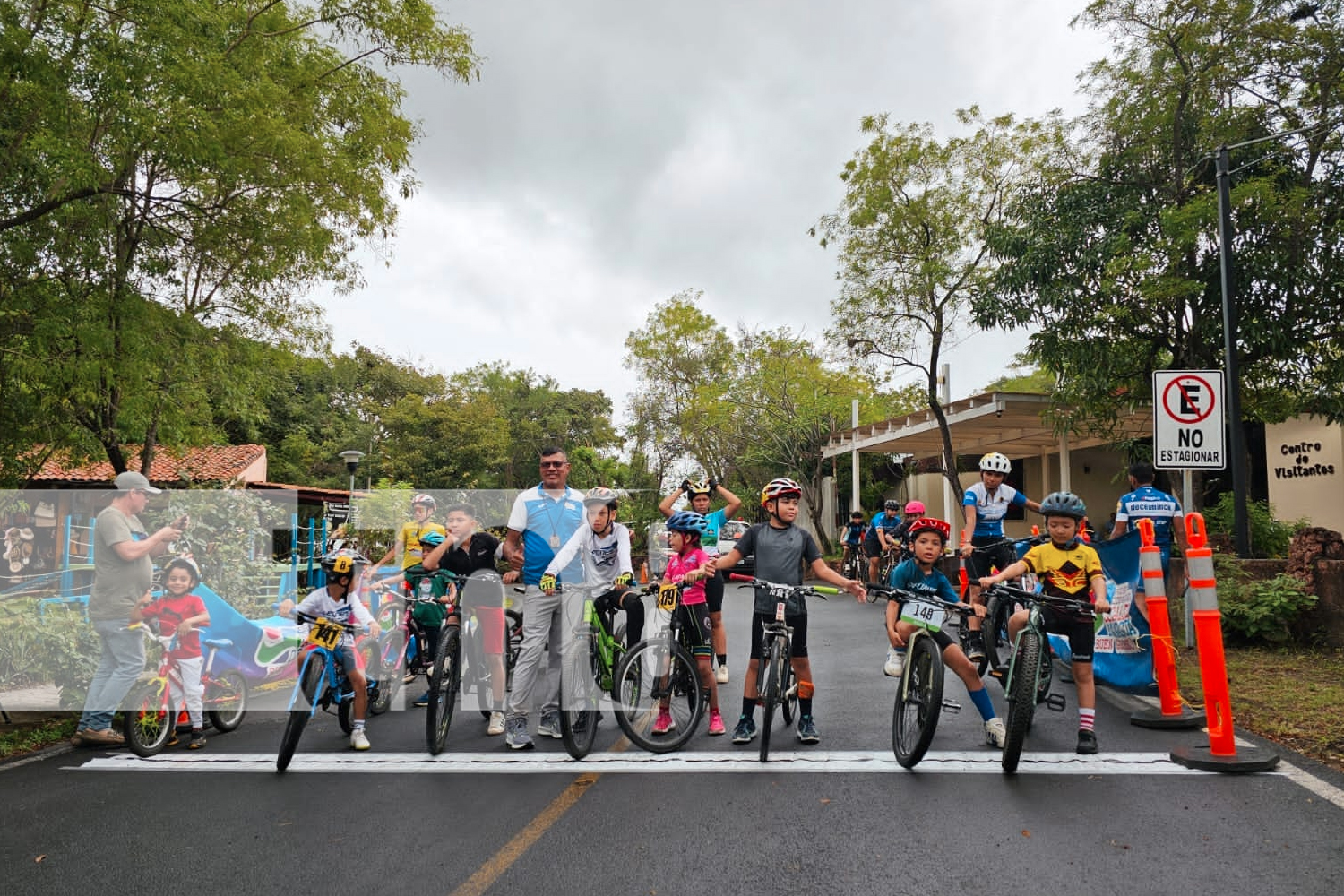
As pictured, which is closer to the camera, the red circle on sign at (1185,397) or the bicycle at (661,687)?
the bicycle at (661,687)

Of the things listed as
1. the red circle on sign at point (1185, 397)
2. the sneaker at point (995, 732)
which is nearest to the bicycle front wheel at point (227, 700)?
the sneaker at point (995, 732)

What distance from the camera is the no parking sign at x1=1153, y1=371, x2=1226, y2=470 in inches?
315

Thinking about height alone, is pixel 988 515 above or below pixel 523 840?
above

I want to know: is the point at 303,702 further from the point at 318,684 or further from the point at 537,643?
the point at 537,643

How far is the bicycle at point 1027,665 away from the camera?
17.8 feet

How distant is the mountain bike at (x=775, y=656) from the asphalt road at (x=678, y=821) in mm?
→ 361

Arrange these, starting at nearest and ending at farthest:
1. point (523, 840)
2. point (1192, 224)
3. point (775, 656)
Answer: point (523, 840), point (775, 656), point (1192, 224)

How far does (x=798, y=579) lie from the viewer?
6.35 meters

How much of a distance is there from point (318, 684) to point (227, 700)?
74.7 inches

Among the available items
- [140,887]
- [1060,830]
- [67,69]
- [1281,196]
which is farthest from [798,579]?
[1281,196]

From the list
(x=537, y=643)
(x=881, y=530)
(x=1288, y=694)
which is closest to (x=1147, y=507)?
(x=1288, y=694)

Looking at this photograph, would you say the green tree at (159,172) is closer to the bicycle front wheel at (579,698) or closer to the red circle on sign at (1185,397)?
the bicycle front wheel at (579,698)

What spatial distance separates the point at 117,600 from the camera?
6668mm

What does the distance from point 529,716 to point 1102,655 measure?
503cm
